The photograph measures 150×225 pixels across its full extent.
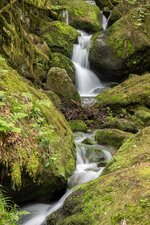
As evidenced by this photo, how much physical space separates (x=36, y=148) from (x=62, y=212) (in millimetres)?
874

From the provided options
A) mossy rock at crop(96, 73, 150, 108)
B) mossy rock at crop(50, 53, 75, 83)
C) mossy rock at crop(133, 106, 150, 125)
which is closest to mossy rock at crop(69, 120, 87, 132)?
mossy rock at crop(133, 106, 150, 125)

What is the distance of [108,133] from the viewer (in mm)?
9664

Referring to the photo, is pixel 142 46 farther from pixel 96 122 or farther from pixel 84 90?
pixel 96 122

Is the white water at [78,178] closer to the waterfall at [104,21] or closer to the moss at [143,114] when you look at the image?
the moss at [143,114]

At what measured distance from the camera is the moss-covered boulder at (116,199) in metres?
4.13

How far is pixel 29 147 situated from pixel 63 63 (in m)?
11.6

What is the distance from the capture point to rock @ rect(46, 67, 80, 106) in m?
13.3

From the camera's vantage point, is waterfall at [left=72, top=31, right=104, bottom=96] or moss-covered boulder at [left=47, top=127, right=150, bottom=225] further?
waterfall at [left=72, top=31, right=104, bottom=96]

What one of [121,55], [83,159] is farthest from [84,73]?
[83,159]

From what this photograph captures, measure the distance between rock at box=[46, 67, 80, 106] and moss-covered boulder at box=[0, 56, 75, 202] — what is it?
6.07 m

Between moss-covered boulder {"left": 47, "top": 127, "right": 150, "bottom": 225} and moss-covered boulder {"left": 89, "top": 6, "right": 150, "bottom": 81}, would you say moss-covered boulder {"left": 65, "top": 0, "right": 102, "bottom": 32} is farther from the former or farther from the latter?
moss-covered boulder {"left": 47, "top": 127, "right": 150, "bottom": 225}

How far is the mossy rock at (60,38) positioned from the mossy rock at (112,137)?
8.39 metres

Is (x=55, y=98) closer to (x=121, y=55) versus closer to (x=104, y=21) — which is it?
(x=121, y=55)

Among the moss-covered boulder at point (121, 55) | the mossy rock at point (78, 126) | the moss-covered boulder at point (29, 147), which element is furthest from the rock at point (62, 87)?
the moss-covered boulder at point (29, 147)
